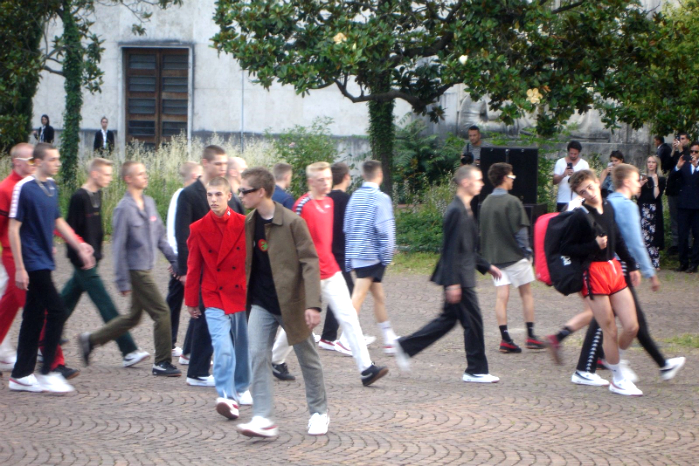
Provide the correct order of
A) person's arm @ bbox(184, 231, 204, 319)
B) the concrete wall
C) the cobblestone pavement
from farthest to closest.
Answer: the concrete wall → person's arm @ bbox(184, 231, 204, 319) → the cobblestone pavement

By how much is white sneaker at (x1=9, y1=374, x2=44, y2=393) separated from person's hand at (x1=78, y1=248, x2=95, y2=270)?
1.00m

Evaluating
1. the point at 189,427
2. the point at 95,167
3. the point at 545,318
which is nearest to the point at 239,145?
the point at 545,318

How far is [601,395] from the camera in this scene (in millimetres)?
7113

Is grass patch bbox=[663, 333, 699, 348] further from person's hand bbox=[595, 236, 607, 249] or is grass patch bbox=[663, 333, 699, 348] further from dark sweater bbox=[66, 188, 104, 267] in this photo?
dark sweater bbox=[66, 188, 104, 267]

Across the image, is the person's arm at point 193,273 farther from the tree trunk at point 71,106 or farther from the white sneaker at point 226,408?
the tree trunk at point 71,106

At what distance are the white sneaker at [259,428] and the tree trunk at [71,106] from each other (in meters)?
15.3

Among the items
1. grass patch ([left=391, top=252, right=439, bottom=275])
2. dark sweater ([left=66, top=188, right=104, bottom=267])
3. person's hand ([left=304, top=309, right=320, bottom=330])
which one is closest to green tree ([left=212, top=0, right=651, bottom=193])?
grass patch ([left=391, top=252, right=439, bottom=275])

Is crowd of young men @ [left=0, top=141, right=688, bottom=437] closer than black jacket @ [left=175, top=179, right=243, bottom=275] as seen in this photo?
Yes

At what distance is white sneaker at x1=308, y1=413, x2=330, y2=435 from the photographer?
19.4 ft

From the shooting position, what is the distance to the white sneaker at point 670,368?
7.45 metres

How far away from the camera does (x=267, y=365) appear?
584 centimetres

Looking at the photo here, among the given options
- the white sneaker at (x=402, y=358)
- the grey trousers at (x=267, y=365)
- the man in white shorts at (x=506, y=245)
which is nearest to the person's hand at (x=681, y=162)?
the man in white shorts at (x=506, y=245)

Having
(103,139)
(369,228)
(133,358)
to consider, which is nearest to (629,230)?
(369,228)

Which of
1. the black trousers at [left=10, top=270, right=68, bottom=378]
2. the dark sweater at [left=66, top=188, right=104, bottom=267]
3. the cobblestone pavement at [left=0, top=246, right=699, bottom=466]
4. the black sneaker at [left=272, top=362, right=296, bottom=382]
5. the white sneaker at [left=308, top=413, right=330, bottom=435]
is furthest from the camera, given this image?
the dark sweater at [left=66, top=188, right=104, bottom=267]
